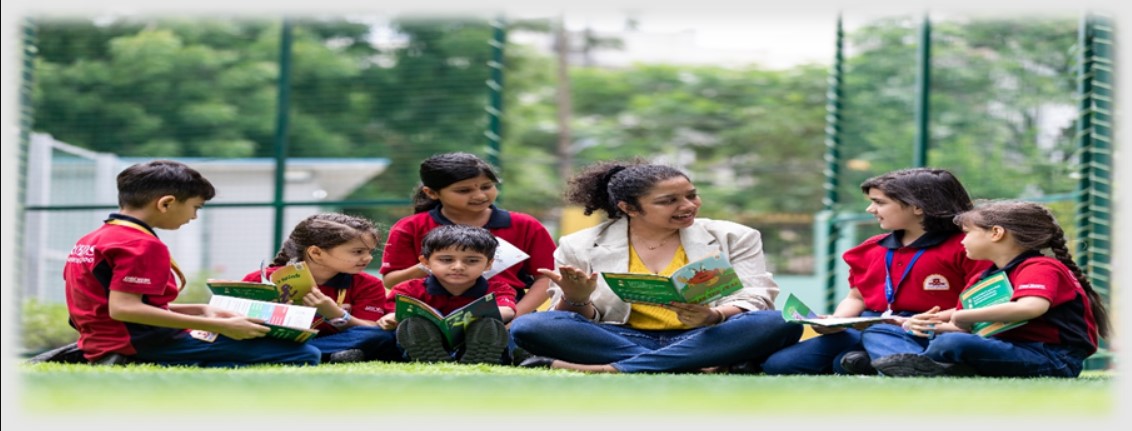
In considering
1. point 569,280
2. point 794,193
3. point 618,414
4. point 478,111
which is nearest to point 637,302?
point 569,280

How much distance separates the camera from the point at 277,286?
524 centimetres

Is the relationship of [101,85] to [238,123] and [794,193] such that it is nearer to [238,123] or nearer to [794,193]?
[238,123]

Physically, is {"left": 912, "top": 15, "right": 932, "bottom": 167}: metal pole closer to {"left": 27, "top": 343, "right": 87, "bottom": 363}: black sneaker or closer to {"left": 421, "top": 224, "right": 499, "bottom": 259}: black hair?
{"left": 421, "top": 224, "right": 499, "bottom": 259}: black hair

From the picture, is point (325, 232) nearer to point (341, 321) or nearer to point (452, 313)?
point (341, 321)

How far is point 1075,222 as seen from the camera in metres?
7.14

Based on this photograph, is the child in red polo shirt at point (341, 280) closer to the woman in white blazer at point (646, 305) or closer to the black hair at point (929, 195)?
the woman in white blazer at point (646, 305)

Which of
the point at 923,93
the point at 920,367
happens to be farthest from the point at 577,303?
the point at 923,93

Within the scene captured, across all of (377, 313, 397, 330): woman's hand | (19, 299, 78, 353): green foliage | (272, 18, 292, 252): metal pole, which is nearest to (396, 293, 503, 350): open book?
(377, 313, 397, 330): woman's hand

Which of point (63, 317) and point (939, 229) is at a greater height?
point (939, 229)

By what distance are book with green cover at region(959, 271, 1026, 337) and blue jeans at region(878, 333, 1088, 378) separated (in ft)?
0.16

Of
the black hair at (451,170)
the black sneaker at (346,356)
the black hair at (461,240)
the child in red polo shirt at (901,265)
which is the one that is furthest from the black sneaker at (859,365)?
the black sneaker at (346,356)

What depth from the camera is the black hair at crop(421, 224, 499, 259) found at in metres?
5.48

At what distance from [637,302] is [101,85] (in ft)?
25.0

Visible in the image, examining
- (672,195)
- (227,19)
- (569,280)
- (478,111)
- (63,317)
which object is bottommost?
(63,317)
